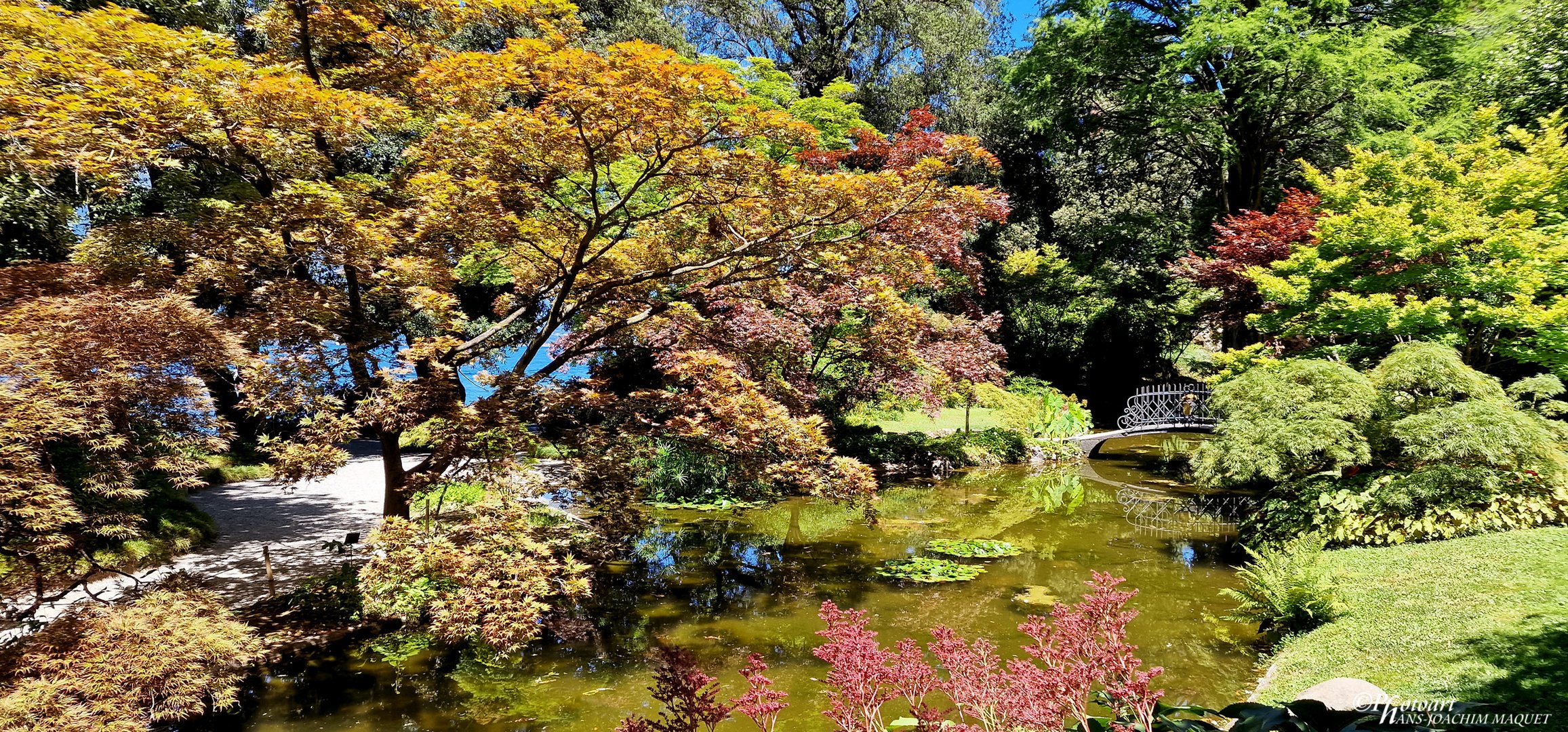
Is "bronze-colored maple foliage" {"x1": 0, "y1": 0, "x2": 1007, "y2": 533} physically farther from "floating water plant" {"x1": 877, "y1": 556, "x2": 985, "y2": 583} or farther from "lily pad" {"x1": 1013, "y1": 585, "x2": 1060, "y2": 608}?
"lily pad" {"x1": 1013, "y1": 585, "x2": 1060, "y2": 608}

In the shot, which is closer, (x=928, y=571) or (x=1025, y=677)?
(x=1025, y=677)

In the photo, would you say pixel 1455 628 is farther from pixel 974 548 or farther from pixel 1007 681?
pixel 974 548

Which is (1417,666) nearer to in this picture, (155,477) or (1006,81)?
(155,477)

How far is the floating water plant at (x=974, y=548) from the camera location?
29.1 feet

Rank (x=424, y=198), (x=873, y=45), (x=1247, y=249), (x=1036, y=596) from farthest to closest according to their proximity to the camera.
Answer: (x=873, y=45), (x=1247, y=249), (x=1036, y=596), (x=424, y=198)

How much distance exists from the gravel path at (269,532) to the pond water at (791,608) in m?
1.97

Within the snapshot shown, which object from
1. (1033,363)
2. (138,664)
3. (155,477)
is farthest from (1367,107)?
(155,477)

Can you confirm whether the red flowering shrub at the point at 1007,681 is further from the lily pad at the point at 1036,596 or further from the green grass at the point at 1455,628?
the lily pad at the point at 1036,596

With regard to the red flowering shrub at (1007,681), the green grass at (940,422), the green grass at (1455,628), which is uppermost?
the red flowering shrub at (1007,681)

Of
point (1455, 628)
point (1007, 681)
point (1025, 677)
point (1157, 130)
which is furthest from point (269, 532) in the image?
point (1157, 130)

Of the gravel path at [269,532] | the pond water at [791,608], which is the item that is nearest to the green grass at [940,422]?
the pond water at [791,608]

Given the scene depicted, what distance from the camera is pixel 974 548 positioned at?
9000 mm

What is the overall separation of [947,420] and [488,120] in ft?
60.7

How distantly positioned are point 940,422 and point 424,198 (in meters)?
18.0
